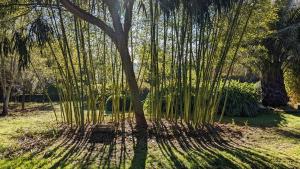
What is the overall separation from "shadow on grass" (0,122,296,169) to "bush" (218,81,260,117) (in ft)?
13.7

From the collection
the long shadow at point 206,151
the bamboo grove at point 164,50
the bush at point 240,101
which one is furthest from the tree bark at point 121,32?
the bush at point 240,101

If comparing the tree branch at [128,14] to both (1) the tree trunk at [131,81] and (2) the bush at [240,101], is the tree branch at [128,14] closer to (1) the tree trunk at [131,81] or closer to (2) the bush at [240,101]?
(1) the tree trunk at [131,81]

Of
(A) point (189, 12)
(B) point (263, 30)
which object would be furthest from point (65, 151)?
(B) point (263, 30)

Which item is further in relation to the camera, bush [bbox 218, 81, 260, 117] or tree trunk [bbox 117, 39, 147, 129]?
bush [bbox 218, 81, 260, 117]

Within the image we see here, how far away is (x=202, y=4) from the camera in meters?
5.21

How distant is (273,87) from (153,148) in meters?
8.70

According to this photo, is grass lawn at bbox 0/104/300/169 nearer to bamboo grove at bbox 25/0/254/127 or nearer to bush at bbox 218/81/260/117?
bamboo grove at bbox 25/0/254/127

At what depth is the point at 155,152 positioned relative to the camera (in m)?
5.12

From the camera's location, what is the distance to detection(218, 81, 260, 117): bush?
10672 mm

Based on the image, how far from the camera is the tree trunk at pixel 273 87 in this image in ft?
42.4

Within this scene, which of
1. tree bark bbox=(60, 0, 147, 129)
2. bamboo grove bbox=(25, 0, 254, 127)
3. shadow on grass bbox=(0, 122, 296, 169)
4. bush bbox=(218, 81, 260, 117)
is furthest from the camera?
bush bbox=(218, 81, 260, 117)

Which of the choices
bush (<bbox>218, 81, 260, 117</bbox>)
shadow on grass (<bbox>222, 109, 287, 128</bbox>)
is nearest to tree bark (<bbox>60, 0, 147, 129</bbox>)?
shadow on grass (<bbox>222, 109, 287, 128</bbox>)

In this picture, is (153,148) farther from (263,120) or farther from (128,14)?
(263,120)

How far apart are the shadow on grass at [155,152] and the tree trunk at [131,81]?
21cm
